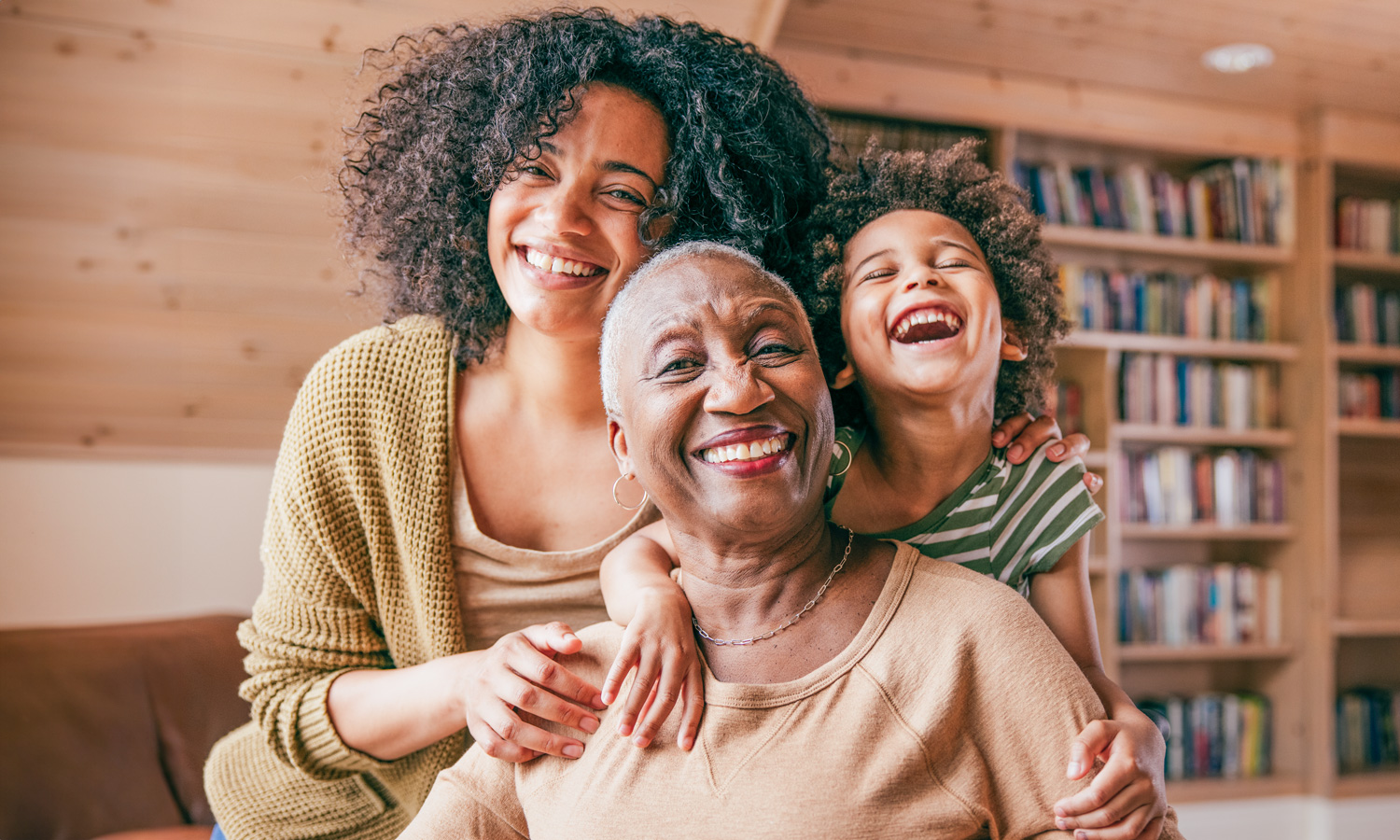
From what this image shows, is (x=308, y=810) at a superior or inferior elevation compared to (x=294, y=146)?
inferior

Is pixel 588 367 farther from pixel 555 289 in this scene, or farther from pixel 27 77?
pixel 27 77

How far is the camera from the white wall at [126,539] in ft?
11.3

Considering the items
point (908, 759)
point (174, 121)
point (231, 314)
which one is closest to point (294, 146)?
point (174, 121)

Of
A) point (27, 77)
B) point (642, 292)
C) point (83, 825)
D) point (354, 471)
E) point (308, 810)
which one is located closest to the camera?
point (642, 292)

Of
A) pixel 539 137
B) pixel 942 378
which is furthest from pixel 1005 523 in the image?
pixel 539 137

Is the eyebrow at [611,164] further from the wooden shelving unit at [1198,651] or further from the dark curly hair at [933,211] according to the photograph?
the wooden shelving unit at [1198,651]

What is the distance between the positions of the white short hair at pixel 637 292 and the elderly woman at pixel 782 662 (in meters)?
0.02

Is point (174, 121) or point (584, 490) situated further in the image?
point (174, 121)

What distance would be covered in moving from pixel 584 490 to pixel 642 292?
0.50m

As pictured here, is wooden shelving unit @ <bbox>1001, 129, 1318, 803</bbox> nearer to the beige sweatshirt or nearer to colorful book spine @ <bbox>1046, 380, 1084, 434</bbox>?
colorful book spine @ <bbox>1046, 380, 1084, 434</bbox>

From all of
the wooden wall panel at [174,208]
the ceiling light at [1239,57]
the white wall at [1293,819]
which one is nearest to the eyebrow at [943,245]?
the wooden wall panel at [174,208]

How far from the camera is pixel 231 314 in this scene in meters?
3.39

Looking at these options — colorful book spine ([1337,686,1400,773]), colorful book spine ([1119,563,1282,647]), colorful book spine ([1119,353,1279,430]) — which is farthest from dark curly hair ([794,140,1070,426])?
colorful book spine ([1337,686,1400,773])

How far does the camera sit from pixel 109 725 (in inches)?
96.4
